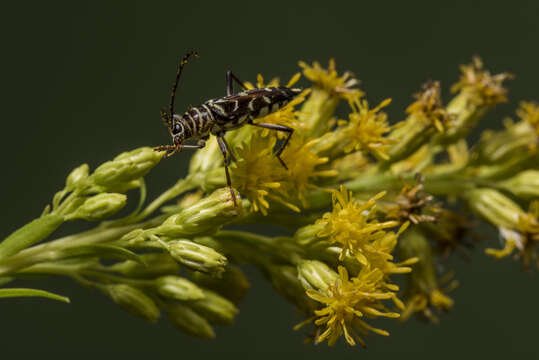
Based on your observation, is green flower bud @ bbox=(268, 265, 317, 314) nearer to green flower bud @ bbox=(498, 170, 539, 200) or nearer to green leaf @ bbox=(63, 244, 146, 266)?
green leaf @ bbox=(63, 244, 146, 266)

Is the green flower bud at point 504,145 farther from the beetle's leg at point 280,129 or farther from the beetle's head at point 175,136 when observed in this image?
the beetle's head at point 175,136

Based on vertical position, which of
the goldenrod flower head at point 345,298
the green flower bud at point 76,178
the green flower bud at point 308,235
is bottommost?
the goldenrod flower head at point 345,298

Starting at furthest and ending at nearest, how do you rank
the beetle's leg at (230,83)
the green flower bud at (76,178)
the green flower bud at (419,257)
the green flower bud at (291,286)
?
the green flower bud at (419,257), the beetle's leg at (230,83), the green flower bud at (291,286), the green flower bud at (76,178)

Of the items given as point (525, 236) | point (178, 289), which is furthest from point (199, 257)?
point (525, 236)

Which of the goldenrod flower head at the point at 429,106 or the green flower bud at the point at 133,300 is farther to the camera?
the goldenrod flower head at the point at 429,106

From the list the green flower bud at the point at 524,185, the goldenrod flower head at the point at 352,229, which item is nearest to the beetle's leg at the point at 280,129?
the goldenrod flower head at the point at 352,229

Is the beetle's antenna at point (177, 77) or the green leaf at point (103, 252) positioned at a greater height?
the beetle's antenna at point (177, 77)
